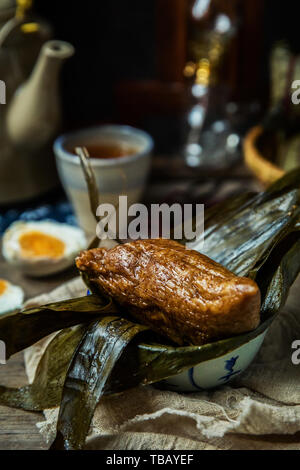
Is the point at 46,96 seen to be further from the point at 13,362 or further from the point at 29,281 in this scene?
the point at 13,362

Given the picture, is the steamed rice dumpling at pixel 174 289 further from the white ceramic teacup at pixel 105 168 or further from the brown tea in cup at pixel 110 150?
the brown tea in cup at pixel 110 150

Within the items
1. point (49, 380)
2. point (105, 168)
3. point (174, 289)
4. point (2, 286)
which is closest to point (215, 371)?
point (174, 289)

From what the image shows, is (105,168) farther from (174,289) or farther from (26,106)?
(174,289)

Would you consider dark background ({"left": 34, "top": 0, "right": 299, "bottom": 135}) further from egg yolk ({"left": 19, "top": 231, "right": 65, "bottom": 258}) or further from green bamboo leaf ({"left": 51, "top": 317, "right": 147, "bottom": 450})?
green bamboo leaf ({"left": 51, "top": 317, "right": 147, "bottom": 450})

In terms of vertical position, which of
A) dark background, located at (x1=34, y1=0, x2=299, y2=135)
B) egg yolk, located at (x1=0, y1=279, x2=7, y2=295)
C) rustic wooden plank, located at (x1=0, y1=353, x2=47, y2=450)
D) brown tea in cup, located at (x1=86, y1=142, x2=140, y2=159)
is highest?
dark background, located at (x1=34, y1=0, x2=299, y2=135)

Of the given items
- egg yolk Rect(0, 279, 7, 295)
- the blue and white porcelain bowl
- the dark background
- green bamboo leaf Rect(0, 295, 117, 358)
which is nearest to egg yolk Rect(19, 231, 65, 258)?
egg yolk Rect(0, 279, 7, 295)

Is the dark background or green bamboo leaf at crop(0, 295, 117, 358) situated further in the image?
the dark background
